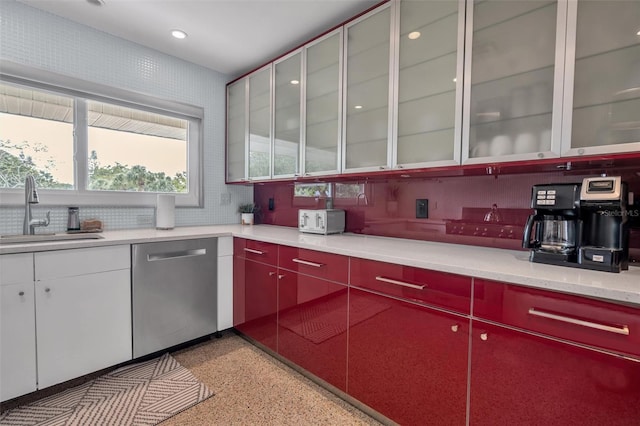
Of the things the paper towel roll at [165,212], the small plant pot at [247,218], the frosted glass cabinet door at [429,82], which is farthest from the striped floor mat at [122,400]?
the frosted glass cabinet door at [429,82]

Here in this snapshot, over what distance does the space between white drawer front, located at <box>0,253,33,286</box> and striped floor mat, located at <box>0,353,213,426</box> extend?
0.72 metres

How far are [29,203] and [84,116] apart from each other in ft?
2.55

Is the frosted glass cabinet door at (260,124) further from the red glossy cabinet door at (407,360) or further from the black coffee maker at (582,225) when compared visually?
the black coffee maker at (582,225)

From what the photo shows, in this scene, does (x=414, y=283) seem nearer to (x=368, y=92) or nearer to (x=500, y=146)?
(x=500, y=146)

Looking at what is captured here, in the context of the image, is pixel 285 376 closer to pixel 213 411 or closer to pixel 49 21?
pixel 213 411

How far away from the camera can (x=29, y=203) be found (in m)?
1.95

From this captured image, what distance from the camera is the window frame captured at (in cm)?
202

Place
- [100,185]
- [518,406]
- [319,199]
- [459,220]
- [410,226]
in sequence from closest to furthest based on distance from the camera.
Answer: [518,406], [459,220], [410,226], [100,185], [319,199]

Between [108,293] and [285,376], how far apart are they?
48.4 inches

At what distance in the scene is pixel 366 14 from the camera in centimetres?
189

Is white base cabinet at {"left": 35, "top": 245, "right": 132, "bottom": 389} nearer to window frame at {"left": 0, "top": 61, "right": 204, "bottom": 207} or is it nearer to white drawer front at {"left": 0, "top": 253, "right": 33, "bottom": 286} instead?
white drawer front at {"left": 0, "top": 253, "right": 33, "bottom": 286}

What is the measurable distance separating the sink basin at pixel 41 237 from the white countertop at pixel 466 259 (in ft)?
0.75

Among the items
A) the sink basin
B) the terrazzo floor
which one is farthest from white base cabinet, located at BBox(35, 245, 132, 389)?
the terrazzo floor

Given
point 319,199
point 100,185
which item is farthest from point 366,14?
point 100,185
